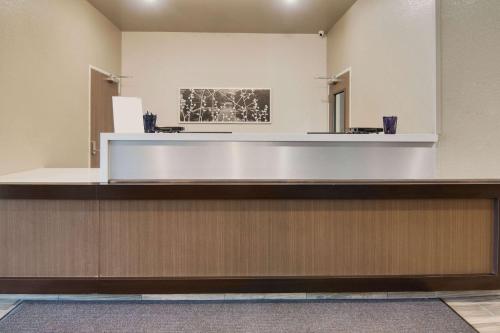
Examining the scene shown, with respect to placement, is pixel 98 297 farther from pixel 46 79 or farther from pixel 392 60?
pixel 392 60

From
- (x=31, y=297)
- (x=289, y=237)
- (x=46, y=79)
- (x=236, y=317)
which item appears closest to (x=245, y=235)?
(x=289, y=237)

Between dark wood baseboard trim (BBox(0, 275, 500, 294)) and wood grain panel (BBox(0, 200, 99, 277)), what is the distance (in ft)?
0.20

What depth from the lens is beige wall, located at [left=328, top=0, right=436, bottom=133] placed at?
255cm

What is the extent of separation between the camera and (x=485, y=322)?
2047mm

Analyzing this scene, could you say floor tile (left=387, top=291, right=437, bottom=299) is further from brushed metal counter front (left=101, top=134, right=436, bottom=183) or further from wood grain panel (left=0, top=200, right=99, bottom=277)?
wood grain panel (left=0, top=200, right=99, bottom=277)

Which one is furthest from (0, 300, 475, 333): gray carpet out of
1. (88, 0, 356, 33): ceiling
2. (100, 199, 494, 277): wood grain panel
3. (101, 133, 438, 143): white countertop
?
(88, 0, 356, 33): ceiling

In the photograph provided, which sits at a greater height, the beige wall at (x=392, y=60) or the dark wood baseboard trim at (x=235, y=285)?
the beige wall at (x=392, y=60)

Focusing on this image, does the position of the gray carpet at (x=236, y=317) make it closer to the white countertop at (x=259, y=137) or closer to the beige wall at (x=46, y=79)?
the white countertop at (x=259, y=137)

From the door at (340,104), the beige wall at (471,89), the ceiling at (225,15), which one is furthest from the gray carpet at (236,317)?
the ceiling at (225,15)

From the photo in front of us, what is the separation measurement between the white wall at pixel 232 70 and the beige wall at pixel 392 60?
97 centimetres

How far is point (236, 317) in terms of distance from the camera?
2100mm

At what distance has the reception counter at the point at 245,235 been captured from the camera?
2.16 metres

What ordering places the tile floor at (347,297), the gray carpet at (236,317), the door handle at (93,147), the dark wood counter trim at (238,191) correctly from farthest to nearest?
1. the door handle at (93,147)
2. the tile floor at (347,297)
3. the dark wood counter trim at (238,191)
4. the gray carpet at (236,317)

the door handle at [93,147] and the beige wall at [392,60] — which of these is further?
the door handle at [93,147]
